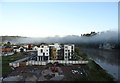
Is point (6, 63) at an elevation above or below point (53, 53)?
below

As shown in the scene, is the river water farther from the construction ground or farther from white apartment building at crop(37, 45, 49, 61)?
white apartment building at crop(37, 45, 49, 61)

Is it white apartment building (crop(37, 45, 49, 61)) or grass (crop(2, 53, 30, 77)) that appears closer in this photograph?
grass (crop(2, 53, 30, 77))

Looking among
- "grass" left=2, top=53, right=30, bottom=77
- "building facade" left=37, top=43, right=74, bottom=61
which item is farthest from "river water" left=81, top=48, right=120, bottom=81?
"grass" left=2, top=53, right=30, bottom=77

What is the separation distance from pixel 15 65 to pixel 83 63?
1.83 m

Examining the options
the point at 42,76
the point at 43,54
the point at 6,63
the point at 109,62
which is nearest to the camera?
the point at 42,76

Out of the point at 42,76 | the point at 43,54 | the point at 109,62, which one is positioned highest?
the point at 43,54

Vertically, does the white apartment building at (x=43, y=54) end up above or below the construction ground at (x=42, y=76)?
above

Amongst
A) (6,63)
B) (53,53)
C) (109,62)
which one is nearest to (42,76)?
(6,63)

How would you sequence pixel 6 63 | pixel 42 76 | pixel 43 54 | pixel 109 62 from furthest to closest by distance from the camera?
pixel 109 62 < pixel 43 54 < pixel 6 63 < pixel 42 76

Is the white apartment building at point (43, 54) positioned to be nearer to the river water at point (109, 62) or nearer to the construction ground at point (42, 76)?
the construction ground at point (42, 76)

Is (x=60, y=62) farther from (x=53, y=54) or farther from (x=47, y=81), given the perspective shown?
(x=47, y=81)

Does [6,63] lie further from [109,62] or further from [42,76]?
[109,62]

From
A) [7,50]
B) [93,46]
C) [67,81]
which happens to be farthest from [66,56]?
[93,46]

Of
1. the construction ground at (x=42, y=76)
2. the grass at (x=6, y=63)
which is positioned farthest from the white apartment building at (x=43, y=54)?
the construction ground at (x=42, y=76)
